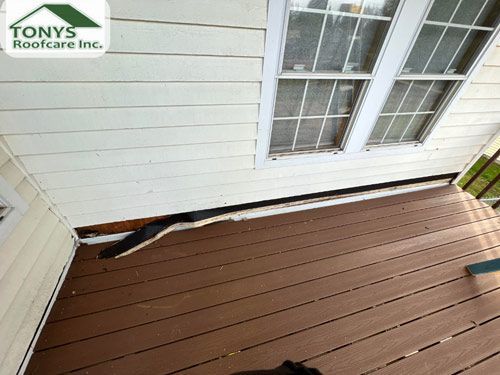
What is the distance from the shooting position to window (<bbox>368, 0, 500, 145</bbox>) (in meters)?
1.35

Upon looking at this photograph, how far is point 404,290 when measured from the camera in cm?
168

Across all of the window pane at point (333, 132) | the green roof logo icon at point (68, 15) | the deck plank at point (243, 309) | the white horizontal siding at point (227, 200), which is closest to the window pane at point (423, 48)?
the window pane at point (333, 132)

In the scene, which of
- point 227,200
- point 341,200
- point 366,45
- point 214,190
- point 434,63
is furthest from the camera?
point 341,200

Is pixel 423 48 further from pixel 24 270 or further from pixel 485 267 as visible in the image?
pixel 24 270

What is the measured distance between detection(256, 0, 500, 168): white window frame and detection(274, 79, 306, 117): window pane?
8 centimetres

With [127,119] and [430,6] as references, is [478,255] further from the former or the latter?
[127,119]

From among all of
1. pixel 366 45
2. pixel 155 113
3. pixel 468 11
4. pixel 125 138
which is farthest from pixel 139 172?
pixel 468 11

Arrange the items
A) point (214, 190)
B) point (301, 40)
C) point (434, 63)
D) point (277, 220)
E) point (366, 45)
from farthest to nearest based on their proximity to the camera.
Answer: point (277, 220) < point (214, 190) < point (434, 63) < point (366, 45) < point (301, 40)

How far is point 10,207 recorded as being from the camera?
115 cm

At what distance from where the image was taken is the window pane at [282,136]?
1.57 meters

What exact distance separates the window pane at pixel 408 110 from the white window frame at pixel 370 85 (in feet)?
0.17

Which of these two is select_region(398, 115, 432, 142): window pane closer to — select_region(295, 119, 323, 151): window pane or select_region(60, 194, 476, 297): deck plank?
select_region(60, 194, 476, 297): deck plank

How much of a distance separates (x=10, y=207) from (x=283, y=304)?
62.0 inches

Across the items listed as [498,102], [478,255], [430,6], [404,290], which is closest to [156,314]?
[404,290]
